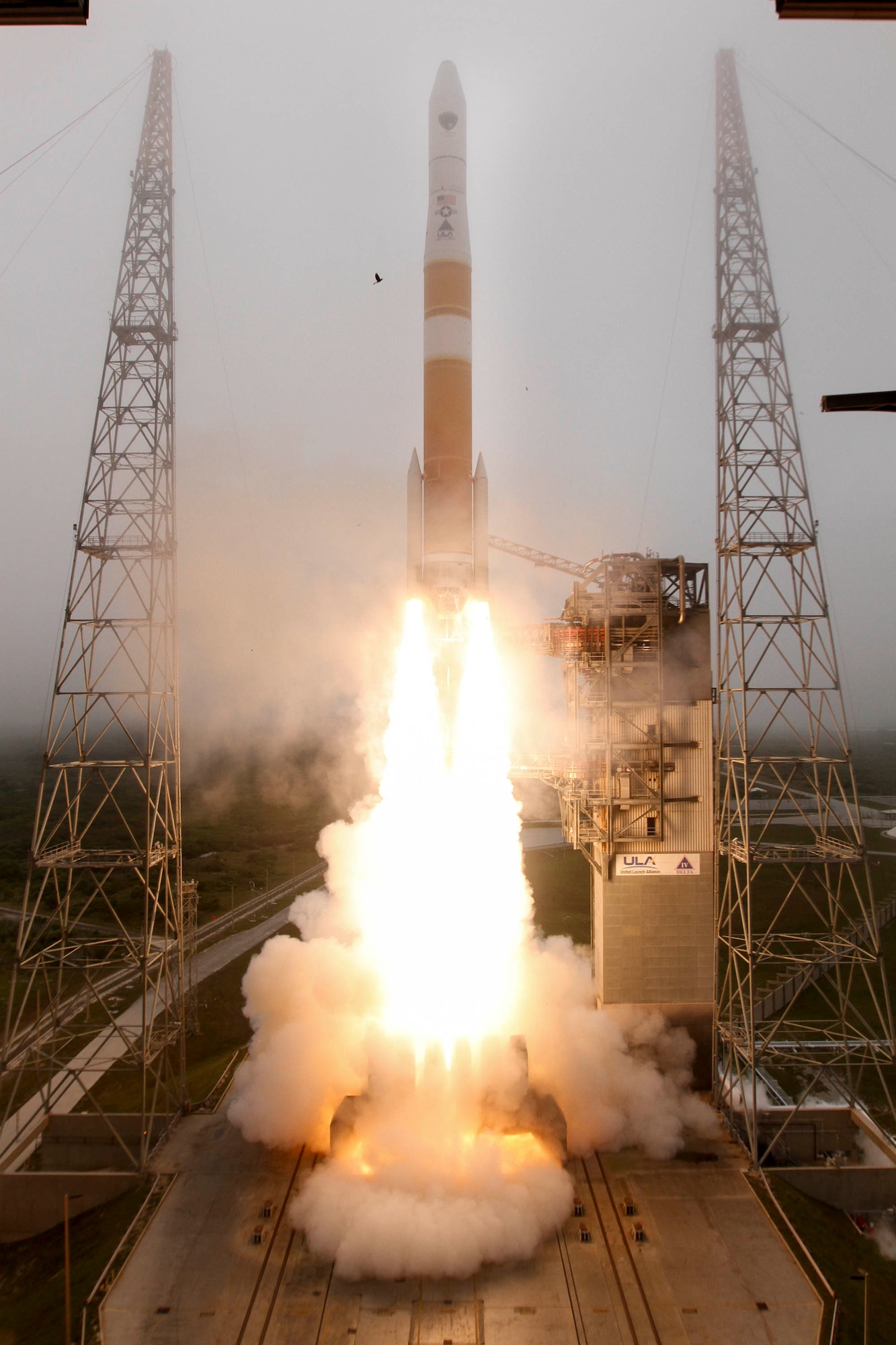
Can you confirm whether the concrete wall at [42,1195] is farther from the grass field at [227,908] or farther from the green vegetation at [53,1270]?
the grass field at [227,908]

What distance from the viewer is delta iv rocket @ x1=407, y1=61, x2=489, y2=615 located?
961 inches

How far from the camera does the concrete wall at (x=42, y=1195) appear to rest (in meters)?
22.0

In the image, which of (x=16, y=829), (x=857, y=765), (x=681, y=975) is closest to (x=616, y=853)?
(x=681, y=975)

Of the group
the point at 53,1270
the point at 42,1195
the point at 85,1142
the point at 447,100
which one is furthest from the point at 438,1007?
the point at 447,100

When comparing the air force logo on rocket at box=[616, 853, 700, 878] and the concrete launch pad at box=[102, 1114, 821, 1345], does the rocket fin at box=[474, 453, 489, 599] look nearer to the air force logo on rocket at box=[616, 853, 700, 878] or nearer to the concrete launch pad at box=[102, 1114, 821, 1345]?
the air force logo on rocket at box=[616, 853, 700, 878]

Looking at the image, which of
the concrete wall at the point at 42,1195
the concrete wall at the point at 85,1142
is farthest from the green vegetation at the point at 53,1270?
the concrete wall at the point at 85,1142

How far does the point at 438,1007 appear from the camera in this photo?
24359 millimetres

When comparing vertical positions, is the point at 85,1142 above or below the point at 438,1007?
below

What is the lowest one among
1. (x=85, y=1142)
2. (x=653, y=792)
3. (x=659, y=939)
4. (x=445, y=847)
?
(x=85, y=1142)

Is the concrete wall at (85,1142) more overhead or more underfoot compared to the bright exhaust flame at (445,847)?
more underfoot

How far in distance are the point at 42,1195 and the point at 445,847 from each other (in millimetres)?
14725

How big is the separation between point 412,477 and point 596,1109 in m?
20.1

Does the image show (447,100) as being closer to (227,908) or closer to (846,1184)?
(846,1184)

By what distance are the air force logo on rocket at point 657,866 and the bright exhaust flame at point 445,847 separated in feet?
13.1
